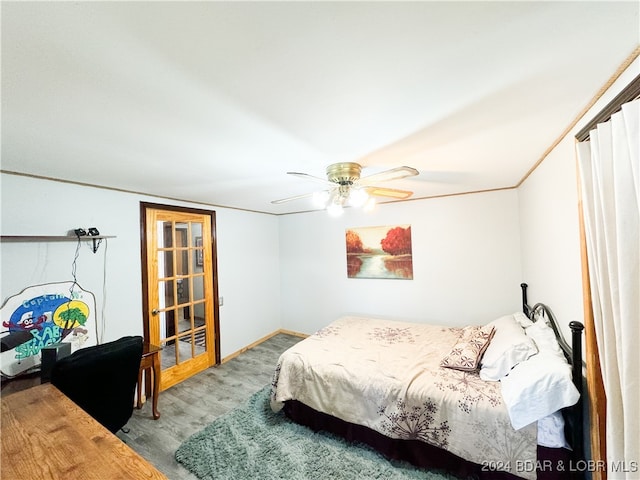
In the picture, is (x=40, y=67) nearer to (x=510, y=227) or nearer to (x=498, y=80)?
(x=498, y=80)

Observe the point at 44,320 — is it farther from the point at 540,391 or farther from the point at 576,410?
the point at 576,410

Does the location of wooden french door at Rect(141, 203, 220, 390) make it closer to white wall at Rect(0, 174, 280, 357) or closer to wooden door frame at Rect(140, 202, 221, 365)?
wooden door frame at Rect(140, 202, 221, 365)

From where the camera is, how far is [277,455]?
6.51 feet

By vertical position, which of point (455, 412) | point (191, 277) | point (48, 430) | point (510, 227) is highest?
point (510, 227)

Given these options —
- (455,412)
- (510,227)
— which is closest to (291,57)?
(455,412)

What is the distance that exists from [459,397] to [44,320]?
10.9 ft

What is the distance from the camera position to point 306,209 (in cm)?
435

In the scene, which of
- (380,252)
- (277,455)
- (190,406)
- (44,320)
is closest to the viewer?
(277,455)

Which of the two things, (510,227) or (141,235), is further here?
(510,227)

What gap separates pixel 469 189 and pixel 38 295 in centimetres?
447

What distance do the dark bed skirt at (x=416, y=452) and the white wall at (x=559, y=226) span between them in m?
0.82

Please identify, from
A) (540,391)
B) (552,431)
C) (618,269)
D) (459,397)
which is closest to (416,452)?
(459,397)

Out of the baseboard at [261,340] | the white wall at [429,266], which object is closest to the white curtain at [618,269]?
the white wall at [429,266]

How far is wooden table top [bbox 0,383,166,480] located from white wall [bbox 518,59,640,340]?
232 centimetres
